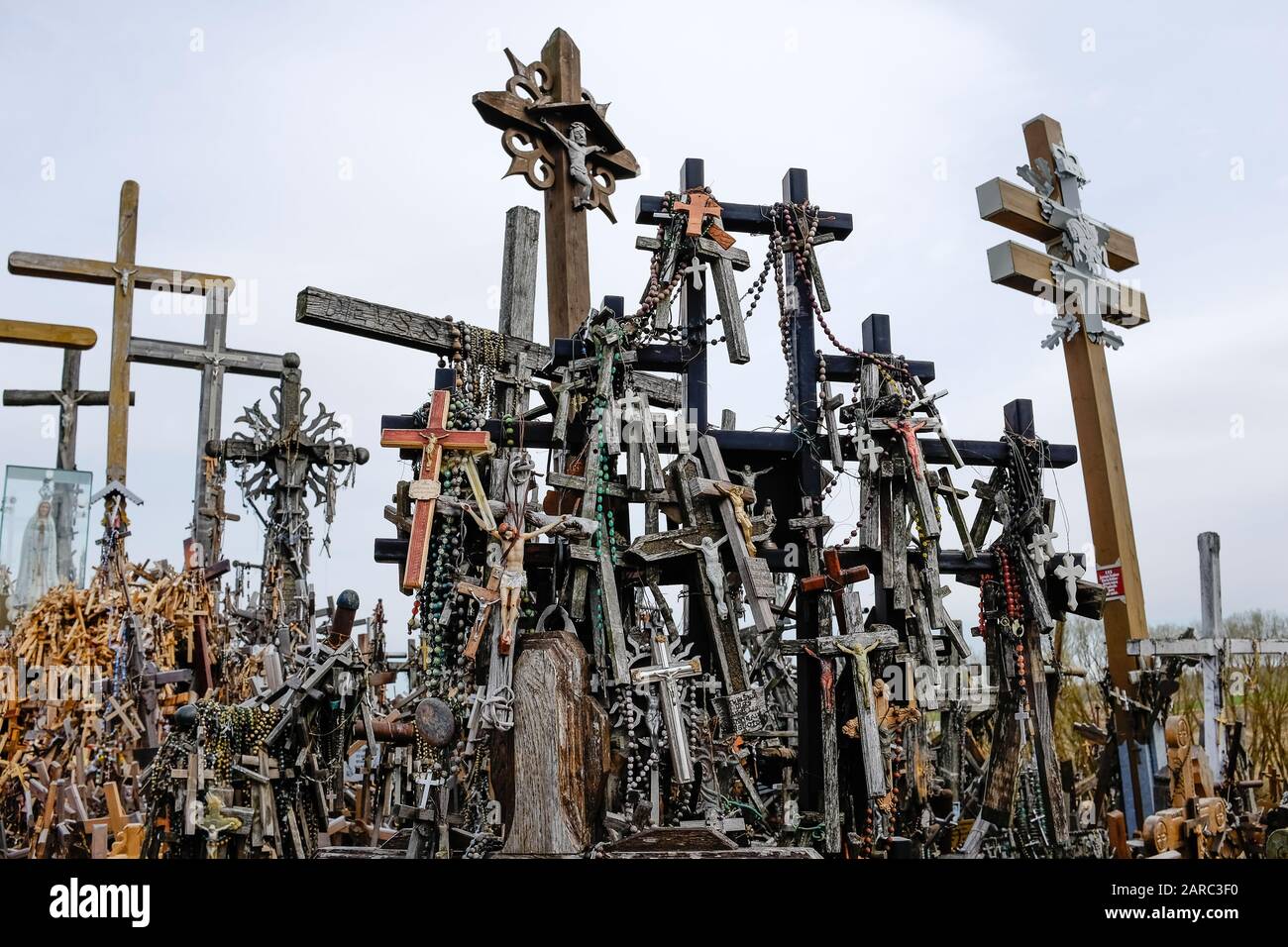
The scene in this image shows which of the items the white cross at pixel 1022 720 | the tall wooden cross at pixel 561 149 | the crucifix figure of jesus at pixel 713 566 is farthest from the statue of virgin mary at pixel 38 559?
the white cross at pixel 1022 720

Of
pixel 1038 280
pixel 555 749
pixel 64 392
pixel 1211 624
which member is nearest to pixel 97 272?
pixel 64 392

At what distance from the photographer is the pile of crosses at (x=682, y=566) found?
23.8ft

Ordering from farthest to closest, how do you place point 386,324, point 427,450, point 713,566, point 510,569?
point 386,324, point 713,566, point 427,450, point 510,569

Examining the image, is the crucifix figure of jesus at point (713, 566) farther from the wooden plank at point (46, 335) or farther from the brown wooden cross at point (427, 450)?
the wooden plank at point (46, 335)

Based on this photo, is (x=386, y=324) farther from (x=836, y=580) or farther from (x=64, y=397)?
(x=64, y=397)

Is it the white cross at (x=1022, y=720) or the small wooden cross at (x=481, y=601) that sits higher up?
the small wooden cross at (x=481, y=601)

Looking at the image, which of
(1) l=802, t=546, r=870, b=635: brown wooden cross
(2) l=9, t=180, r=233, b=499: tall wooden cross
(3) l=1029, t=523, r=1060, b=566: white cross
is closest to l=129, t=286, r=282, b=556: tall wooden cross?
(2) l=9, t=180, r=233, b=499: tall wooden cross

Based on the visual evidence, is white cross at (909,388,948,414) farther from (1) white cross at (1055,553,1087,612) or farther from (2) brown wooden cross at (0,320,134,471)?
(2) brown wooden cross at (0,320,134,471)

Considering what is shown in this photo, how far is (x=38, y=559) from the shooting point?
42.2 feet

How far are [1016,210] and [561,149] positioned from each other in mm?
3621

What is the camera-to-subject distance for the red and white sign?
30.5ft

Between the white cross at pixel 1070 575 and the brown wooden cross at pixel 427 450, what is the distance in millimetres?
4240

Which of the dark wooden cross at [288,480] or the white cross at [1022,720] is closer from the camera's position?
the white cross at [1022,720]
